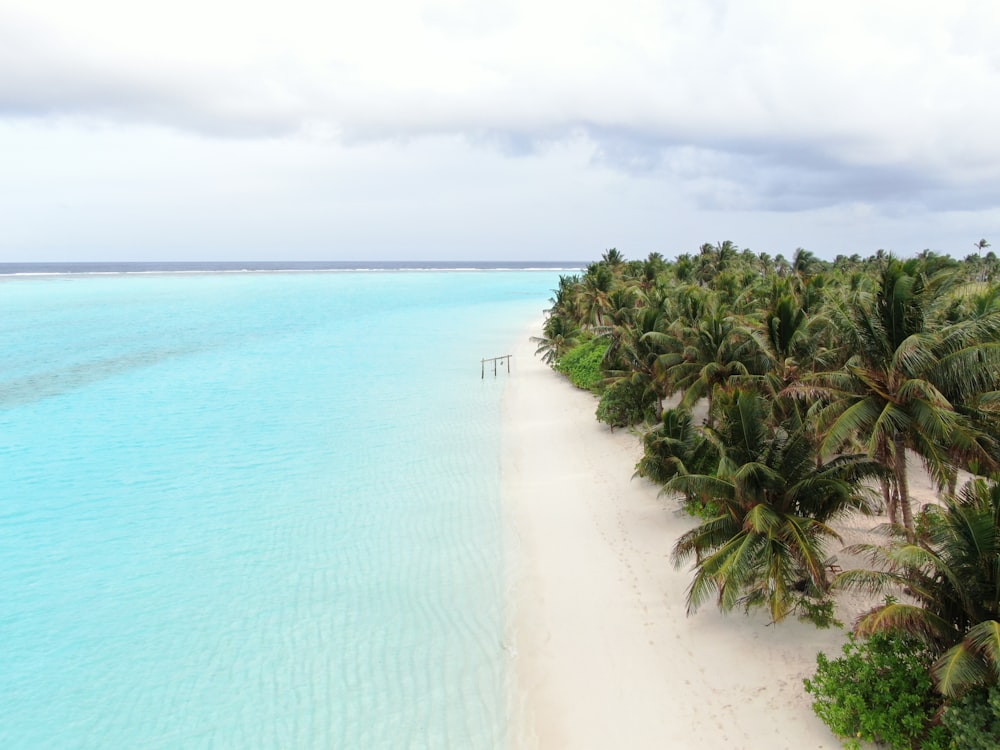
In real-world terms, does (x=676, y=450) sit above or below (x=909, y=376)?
below

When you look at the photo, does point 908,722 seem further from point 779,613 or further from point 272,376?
point 272,376

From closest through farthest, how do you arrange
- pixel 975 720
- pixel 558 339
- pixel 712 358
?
pixel 975 720 < pixel 712 358 < pixel 558 339

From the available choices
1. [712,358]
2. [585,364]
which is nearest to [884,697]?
[712,358]

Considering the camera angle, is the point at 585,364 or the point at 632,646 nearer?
the point at 632,646

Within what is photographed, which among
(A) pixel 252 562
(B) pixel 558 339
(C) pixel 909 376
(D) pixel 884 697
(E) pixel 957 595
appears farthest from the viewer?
(B) pixel 558 339

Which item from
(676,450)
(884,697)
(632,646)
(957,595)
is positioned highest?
(957,595)

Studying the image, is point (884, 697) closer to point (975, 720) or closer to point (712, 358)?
point (975, 720)
